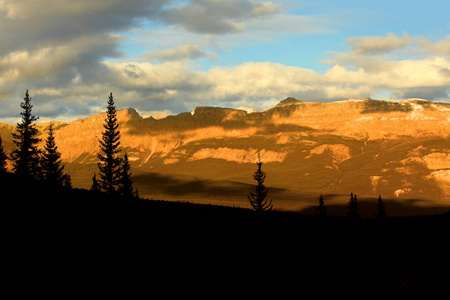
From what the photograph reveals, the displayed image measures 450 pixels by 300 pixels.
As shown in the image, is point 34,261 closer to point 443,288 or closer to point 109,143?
point 443,288

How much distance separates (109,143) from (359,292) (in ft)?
215

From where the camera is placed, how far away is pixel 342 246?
47.0 feet

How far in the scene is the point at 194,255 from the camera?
1195 centimetres

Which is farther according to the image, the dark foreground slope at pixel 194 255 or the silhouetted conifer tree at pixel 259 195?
the silhouetted conifer tree at pixel 259 195

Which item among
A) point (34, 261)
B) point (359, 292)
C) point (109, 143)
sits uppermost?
point (109, 143)

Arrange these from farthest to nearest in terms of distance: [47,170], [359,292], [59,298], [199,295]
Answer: [47,170] < [359,292] < [199,295] < [59,298]

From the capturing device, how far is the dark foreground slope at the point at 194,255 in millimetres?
9797

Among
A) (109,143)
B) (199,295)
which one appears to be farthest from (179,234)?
(109,143)

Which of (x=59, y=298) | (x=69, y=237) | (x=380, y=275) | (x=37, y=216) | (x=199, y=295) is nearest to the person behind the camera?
(x=59, y=298)

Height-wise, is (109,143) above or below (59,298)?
above

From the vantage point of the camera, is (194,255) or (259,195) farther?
(259,195)

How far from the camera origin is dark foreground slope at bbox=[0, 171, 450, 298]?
9797 millimetres

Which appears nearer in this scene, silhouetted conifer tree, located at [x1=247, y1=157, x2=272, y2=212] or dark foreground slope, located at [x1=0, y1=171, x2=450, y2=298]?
dark foreground slope, located at [x1=0, y1=171, x2=450, y2=298]

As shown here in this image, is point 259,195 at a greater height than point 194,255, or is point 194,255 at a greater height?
point 259,195
